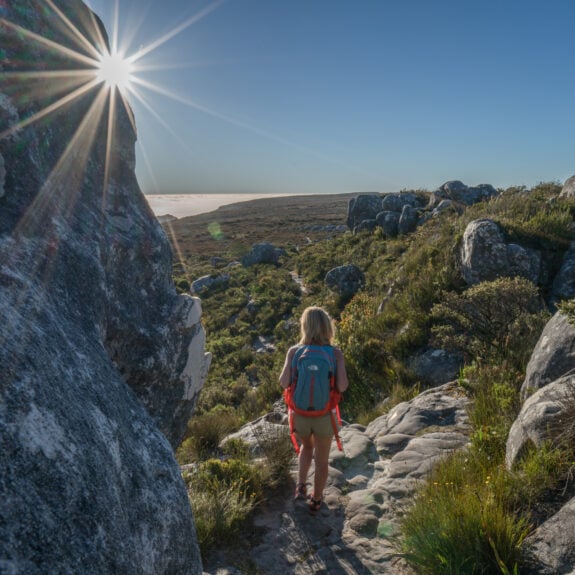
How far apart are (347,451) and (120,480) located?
4.17m

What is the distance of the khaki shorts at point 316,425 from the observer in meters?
4.10

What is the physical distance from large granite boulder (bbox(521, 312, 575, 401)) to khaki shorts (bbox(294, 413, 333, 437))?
7.84ft

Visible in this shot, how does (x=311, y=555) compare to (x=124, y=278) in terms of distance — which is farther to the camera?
(x=124, y=278)

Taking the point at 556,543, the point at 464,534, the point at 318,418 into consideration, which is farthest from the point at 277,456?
the point at 556,543

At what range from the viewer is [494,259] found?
30.2 feet

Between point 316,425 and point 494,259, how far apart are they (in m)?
7.15

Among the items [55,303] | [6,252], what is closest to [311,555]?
[55,303]

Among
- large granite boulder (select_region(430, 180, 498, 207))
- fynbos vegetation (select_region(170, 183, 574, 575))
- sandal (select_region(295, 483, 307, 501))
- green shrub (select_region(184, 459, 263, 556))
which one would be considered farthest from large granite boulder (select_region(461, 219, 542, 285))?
large granite boulder (select_region(430, 180, 498, 207))

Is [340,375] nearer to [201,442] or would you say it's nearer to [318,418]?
[318,418]

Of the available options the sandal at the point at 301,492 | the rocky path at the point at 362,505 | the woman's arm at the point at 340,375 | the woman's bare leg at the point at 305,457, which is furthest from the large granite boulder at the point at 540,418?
the sandal at the point at 301,492

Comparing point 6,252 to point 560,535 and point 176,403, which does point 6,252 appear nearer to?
point 176,403

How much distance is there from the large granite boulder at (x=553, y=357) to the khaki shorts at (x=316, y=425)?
7.84 ft

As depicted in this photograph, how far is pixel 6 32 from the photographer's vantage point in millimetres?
4016

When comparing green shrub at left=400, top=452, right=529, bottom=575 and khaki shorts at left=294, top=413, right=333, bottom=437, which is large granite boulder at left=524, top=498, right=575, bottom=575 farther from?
khaki shorts at left=294, top=413, right=333, bottom=437
